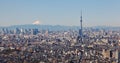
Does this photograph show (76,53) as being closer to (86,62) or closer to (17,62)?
(86,62)

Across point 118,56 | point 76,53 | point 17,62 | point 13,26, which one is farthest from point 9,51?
point 13,26

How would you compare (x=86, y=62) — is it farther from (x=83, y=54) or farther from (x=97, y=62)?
(x=83, y=54)

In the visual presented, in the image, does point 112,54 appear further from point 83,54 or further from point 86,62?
point 86,62

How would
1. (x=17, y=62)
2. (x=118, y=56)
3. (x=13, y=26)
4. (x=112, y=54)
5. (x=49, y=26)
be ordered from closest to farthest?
(x=17, y=62) < (x=118, y=56) < (x=112, y=54) < (x=13, y=26) < (x=49, y=26)

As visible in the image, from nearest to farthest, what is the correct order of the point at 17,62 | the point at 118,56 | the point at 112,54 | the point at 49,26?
the point at 17,62 < the point at 118,56 < the point at 112,54 < the point at 49,26

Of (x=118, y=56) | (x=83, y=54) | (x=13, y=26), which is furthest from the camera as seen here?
(x=13, y=26)

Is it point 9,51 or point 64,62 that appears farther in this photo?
point 9,51

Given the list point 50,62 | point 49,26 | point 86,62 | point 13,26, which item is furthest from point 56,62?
point 49,26

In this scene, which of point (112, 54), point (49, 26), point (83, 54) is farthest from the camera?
point (49, 26)

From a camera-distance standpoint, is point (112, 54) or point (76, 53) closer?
point (112, 54)
